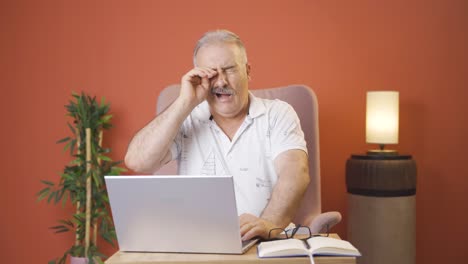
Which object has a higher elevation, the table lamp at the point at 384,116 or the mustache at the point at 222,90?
the mustache at the point at 222,90

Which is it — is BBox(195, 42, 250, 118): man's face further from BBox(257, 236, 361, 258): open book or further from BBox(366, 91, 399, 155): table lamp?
BBox(366, 91, 399, 155): table lamp

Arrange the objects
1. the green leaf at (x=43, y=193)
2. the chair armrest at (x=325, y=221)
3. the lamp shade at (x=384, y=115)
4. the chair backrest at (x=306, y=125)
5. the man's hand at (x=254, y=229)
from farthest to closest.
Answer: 1. the green leaf at (x=43, y=193)
2. the lamp shade at (x=384, y=115)
3. the chair backrest at (x=306, y=125)
4. the chair armrest at (x=325, y=221)
5. the man's hand at (x=254, y=229)

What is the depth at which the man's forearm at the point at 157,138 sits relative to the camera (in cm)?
200

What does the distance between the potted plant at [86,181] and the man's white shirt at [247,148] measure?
1063mm

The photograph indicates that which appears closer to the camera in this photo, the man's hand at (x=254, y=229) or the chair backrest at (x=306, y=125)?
the man's hand at (x=254, y=229)

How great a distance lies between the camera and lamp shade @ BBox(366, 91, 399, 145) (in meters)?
2.92

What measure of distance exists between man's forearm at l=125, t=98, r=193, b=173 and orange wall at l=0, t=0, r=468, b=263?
1.25 metres

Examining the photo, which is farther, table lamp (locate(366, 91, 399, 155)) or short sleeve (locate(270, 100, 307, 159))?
table lamp (locate(366, 91, 399, 155))

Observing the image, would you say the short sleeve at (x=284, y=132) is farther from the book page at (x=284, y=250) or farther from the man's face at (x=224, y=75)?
the book page at (x=284, y=250)

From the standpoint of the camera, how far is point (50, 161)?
3342 millimetres

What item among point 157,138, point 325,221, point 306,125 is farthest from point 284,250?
point 306,125

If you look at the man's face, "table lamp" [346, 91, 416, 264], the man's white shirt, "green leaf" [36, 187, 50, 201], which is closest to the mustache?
the man's face

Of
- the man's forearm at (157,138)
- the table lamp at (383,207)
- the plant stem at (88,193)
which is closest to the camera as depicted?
→ the man's forearm at (157,138)

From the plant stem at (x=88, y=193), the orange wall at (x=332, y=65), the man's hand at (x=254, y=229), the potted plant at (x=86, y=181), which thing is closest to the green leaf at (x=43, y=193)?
the potted plant at (x=86, y=181)
